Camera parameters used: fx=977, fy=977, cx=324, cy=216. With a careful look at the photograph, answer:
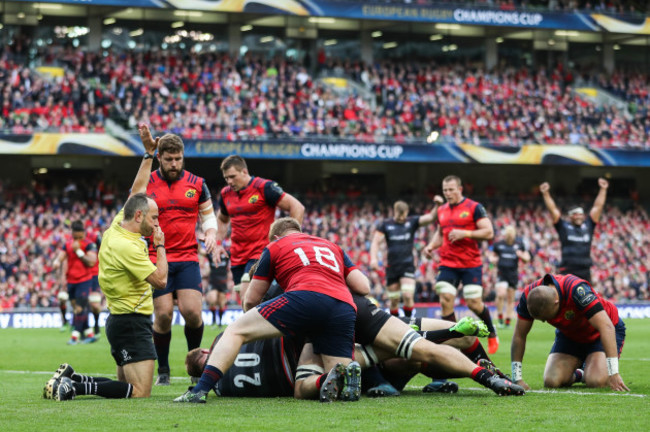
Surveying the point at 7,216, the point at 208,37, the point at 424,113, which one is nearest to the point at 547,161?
the point at 424,113

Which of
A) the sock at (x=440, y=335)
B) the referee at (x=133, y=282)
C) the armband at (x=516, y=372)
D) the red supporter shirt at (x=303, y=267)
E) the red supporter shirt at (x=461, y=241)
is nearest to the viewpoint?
the red supporter shirt at (x=303, y=267)

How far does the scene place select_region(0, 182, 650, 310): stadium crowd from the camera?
3241 cm

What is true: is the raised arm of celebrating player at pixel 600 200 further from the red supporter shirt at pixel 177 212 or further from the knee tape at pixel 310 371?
the knee tape at pixel 310 371

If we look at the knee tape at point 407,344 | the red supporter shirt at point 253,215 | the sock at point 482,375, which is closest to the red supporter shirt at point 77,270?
the red supporter shirt at point 253,215

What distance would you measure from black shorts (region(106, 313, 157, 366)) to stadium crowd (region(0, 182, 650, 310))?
2304 cm

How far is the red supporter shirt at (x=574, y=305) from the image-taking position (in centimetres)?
962

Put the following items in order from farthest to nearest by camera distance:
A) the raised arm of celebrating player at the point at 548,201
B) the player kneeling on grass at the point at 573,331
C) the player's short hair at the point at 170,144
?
the raised arm of celebrating player at the point at 548,201
the player's short hair at the point at 170,144
the player kneeling on grass at the point at 573,331

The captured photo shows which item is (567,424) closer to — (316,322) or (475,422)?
(475,422)

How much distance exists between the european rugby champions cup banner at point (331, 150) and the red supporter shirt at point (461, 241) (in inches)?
844

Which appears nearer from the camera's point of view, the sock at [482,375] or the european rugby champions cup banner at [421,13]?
the sock at [482,375]

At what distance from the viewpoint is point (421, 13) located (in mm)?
43031

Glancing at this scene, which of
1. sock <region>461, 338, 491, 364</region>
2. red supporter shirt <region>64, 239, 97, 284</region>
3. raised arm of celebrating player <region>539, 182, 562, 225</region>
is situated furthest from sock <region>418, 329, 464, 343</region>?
red supporter shirt <region>64, 239, 97, 284</region>

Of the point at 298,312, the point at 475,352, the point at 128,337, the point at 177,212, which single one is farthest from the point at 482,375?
the point at 177,212

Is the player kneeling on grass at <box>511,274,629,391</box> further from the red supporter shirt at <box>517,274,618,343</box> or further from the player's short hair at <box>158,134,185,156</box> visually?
the player's short hair at <box>158,134,185,156</box>
